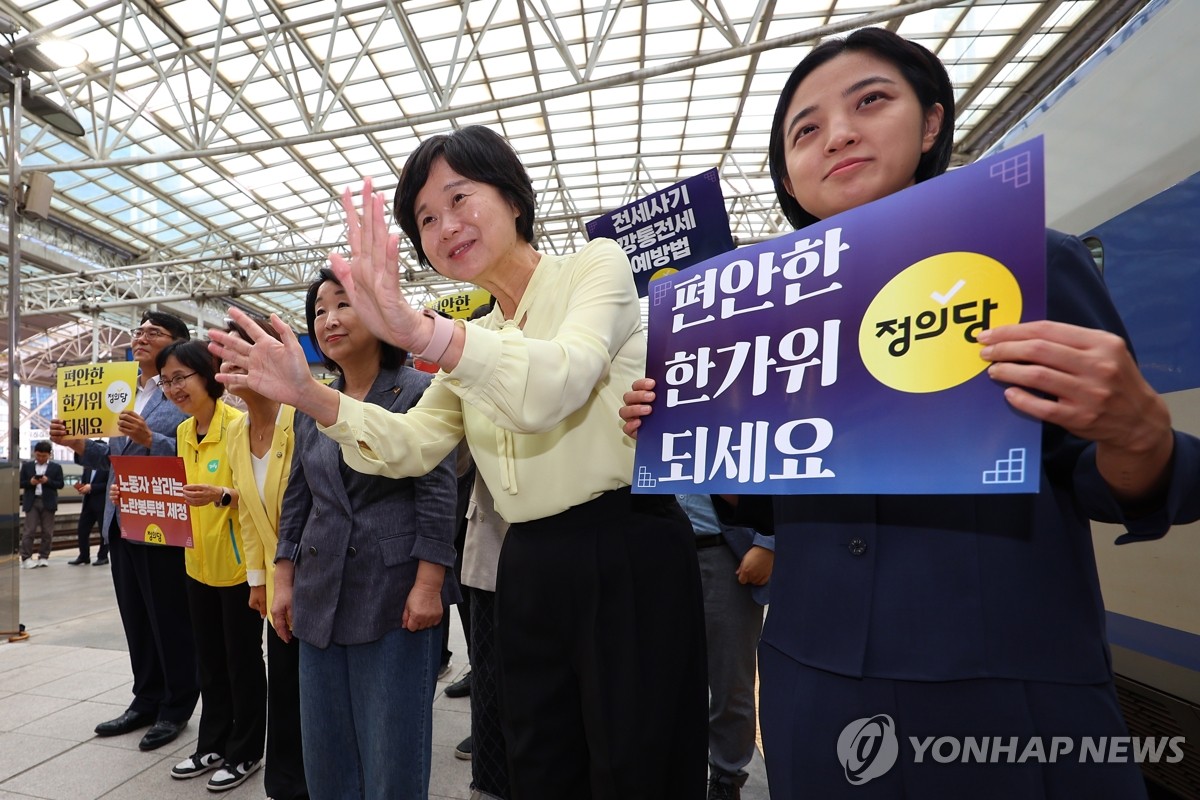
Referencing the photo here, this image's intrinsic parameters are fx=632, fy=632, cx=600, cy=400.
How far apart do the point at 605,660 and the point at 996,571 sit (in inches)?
24.5

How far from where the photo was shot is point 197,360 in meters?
2.61

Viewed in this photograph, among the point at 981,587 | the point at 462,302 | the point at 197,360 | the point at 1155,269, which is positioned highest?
the point at 462,302

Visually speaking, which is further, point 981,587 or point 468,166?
point 468,166

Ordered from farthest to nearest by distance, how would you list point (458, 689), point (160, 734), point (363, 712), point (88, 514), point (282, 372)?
point (88, 514)
point (458, 689)
point (160, 734)
point (363, 712)
point (282, 372)

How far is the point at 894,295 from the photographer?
0.76 m

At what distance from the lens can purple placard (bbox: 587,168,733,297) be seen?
2.81 meters

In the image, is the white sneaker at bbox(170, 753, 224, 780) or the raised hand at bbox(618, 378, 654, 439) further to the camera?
the white sneaker at bbox(170, 753, 224, 780)

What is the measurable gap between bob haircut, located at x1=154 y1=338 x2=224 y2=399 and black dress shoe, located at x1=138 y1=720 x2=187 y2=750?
148cm

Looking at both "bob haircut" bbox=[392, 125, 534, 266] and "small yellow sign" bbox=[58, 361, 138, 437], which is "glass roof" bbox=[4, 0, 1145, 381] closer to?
"small yellow sign" bbox=[58, 361, 138, 437]

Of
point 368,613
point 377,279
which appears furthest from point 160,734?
point 377,279

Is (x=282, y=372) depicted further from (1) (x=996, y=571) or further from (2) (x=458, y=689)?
(2) (x=458, y=689)

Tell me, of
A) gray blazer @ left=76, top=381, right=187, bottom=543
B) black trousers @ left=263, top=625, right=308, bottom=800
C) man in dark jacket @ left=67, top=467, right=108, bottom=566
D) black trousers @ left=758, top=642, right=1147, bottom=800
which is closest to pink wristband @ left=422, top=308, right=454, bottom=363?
black trousers @ left=758, top=642, right=1147, bottom=800

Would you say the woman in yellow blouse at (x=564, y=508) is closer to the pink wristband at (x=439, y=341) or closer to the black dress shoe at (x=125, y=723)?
the pink wristband at (x=439, y=341)

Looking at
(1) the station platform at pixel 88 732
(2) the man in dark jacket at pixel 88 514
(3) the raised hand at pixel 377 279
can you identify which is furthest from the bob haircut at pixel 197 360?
(2) the man in dark jacket at pixel 88 514
